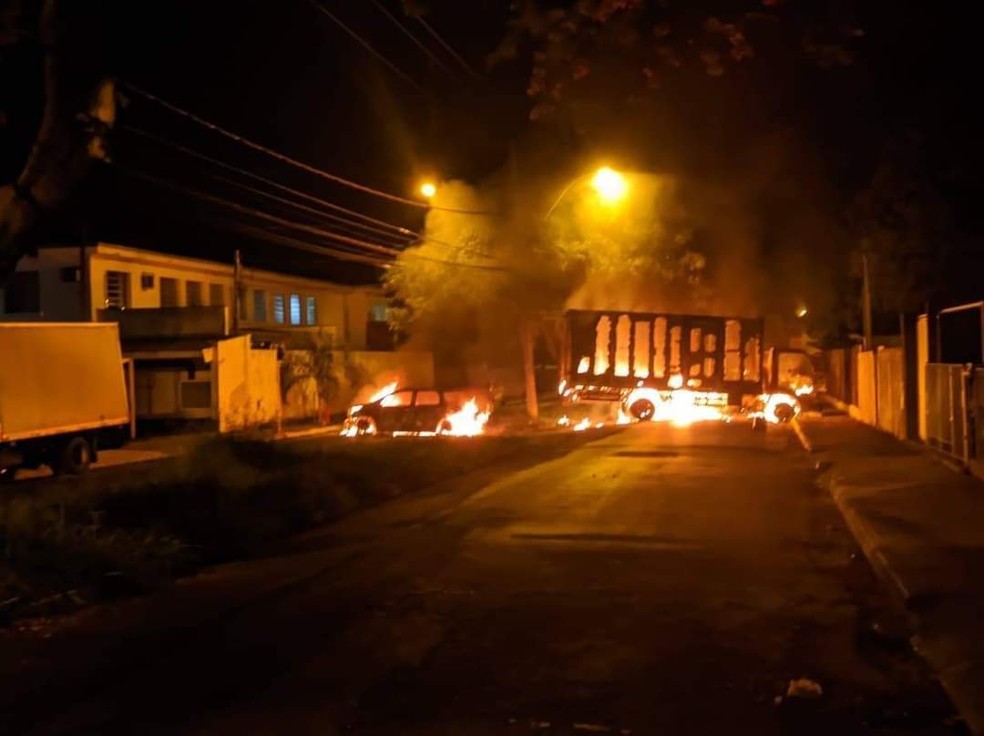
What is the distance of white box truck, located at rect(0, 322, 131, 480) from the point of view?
71.7ft

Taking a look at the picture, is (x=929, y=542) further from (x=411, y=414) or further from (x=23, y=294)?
(x=23, y=294)

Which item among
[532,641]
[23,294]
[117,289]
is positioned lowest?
[532,641]

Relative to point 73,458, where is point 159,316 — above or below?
above

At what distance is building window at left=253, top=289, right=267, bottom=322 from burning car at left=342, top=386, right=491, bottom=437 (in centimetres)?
1486

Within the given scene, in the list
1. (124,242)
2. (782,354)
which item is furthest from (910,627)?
(782,354)

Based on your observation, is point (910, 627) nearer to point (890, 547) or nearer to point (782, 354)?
point (890, 547)

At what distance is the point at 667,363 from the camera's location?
1421 inches

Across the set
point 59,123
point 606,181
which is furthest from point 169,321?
point 59,123

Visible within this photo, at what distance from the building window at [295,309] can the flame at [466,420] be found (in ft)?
56.9

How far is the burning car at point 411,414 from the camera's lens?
3145 centimetres

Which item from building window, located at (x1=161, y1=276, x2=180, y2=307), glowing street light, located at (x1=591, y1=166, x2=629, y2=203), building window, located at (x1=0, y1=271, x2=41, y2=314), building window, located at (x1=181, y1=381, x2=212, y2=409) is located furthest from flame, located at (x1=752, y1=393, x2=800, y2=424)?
building window, located at (x1=0, y1=271, x2=41, y2=314)

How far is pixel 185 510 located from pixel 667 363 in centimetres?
2385

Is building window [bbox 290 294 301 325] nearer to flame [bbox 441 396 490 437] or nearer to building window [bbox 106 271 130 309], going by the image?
building window [bbox 106 271 130 309]

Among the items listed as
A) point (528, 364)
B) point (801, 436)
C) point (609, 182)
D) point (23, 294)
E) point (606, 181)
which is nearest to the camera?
point (801, 436)
